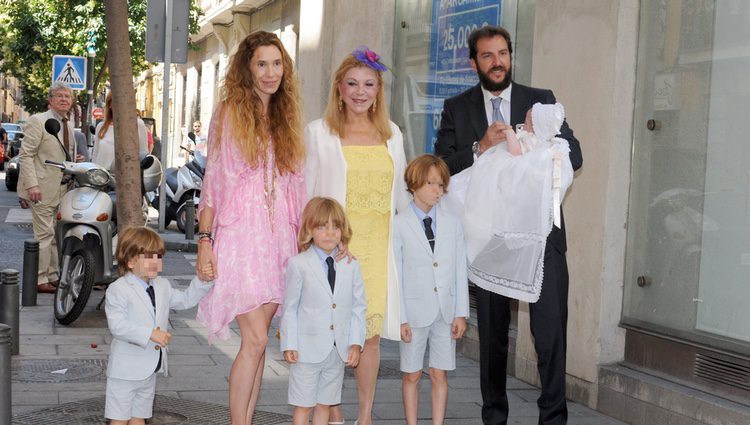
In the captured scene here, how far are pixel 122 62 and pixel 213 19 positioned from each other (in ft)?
71.8

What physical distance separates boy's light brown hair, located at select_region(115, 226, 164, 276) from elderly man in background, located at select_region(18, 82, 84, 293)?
5.72m

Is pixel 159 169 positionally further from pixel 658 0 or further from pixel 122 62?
pixel 658 0

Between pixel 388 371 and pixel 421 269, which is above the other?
pixel 421 269

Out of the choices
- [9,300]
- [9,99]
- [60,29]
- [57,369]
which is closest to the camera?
[57,369]

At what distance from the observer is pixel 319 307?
506 centimetres

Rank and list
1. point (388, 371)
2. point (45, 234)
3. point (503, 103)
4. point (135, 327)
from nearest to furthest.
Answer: point (135, 327) → point (503, 103) → point (388, 371) → point (45, 234)

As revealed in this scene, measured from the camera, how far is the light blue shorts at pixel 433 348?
18.2 ft

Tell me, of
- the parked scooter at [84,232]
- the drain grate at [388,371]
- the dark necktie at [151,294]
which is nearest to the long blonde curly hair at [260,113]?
the dark necktie at [151,294]

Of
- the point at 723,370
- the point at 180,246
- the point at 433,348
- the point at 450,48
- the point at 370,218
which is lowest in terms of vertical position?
the point at 180,246

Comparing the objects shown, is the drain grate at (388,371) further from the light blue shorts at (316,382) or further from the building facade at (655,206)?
the light blue shorts at (316,382)

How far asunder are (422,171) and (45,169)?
627 cm

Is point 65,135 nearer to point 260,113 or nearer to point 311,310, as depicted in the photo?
point 260,113

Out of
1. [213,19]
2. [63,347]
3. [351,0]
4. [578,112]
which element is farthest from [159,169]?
[213,19]

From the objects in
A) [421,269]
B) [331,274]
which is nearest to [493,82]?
[421,269]
